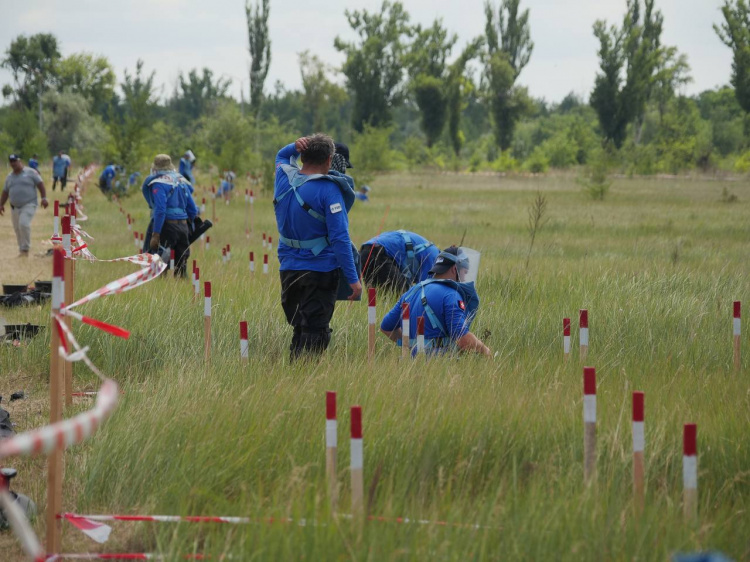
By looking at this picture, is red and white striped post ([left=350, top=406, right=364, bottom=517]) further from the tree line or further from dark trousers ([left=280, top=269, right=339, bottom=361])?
the tree line

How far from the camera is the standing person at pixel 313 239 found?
268 inches

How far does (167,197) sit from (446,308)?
6023 millimetres

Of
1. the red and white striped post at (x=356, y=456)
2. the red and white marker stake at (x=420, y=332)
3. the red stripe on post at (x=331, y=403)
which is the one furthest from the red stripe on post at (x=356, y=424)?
the red and white marker stake at (x=420, y=332)

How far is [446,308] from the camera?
6969 mm

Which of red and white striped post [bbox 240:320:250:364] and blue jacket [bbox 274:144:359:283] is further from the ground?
blue jacket [bbox 274:144:359:283]

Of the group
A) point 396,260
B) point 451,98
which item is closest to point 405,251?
point 396,260

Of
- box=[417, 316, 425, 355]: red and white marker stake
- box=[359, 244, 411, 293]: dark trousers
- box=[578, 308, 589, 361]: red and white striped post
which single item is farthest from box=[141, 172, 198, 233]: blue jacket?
box=[578, 308, 589, 361]: red and white striped post

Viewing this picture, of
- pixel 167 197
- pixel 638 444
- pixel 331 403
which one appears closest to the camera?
pixel 331 403

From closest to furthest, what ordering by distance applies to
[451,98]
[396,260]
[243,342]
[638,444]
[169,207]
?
1. [638,444]
2. [243,342]
3. [396,260]
4. [169,207]
5. [451,98]

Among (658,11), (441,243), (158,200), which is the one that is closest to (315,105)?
(658,11)

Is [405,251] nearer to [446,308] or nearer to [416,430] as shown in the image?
[446,308]

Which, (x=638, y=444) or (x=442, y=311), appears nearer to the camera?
(x=638, y=444)

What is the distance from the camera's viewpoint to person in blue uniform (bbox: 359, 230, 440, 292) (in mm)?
10148

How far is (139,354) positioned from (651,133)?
8406cm
